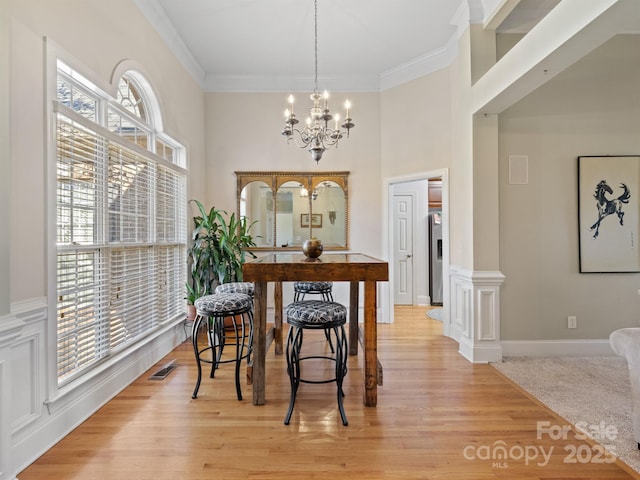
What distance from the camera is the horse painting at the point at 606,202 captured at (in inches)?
129

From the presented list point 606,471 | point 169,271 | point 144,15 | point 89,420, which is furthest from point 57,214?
point 606,471

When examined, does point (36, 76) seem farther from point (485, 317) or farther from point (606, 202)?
point (606, 202)

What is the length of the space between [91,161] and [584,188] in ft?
14.2

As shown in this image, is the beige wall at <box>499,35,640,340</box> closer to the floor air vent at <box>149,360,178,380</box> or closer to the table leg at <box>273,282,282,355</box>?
the table leg at <box>273,282,282,355</box>

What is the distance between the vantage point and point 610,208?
3287 millimetres

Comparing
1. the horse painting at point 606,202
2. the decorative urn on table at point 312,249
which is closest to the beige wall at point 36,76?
the decorative urn on table at point 312,249

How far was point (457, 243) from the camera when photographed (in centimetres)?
384

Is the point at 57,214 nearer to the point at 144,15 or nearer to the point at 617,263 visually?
the point at 144,15

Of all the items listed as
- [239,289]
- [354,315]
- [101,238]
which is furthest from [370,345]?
[101,238]

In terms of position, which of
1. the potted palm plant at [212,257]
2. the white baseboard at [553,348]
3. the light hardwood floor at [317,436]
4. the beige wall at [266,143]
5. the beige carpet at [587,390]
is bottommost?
the light hardwood floor at [317,436]

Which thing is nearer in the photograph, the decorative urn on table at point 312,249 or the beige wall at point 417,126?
the decorative urn on table at point 312,249

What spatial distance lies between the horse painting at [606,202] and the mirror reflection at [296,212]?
277cm

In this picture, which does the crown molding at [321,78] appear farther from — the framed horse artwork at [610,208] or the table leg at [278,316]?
the table leg at [278,316]

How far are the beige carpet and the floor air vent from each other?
2.97 m
